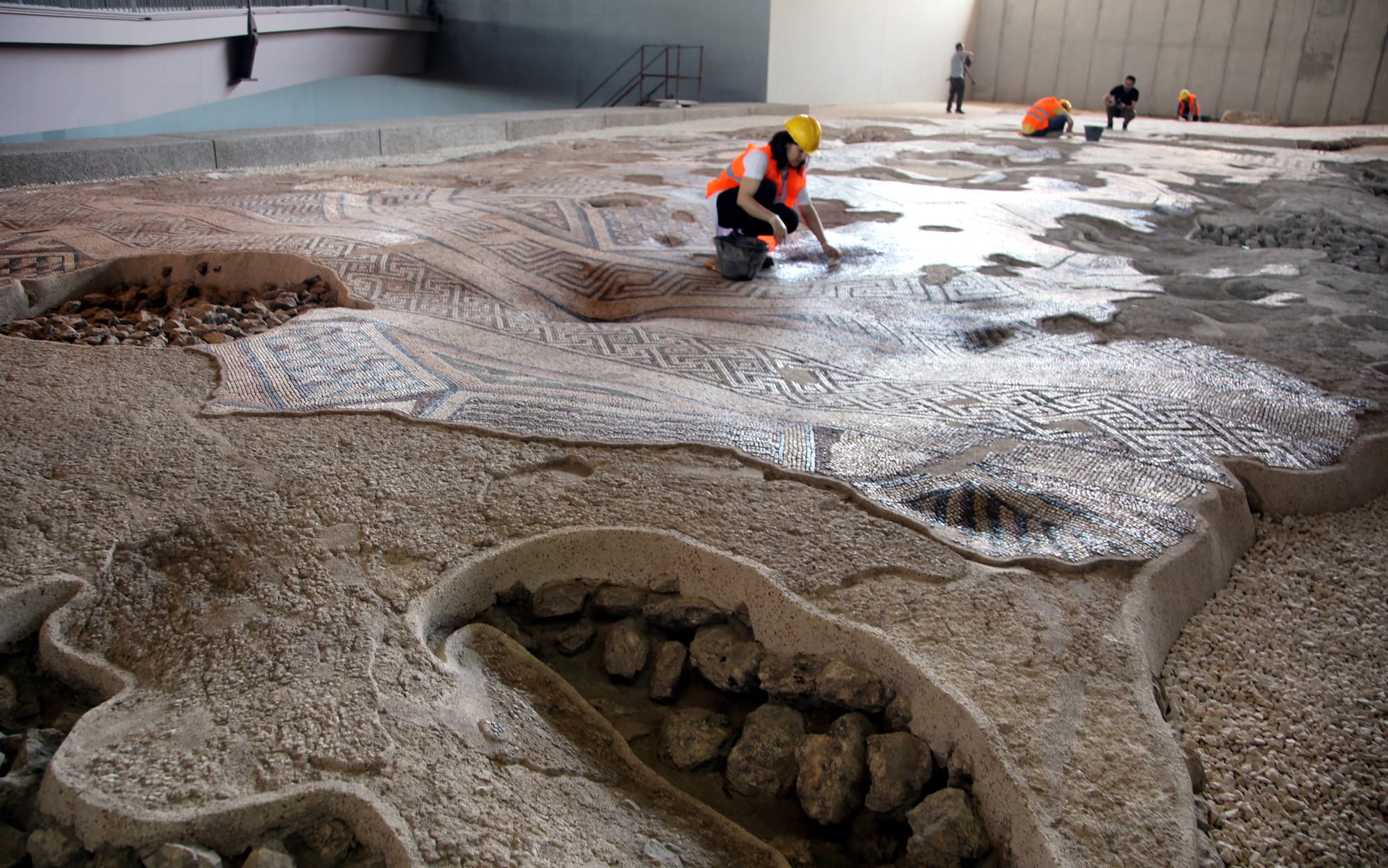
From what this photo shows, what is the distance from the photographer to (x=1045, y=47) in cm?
1531

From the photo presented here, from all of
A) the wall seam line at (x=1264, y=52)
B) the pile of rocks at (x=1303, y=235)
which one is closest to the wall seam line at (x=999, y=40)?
the wall seam line at (x=1264, y=52)

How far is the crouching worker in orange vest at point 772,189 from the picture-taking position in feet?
12.9

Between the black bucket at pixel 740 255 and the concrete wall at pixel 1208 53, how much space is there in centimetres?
1292

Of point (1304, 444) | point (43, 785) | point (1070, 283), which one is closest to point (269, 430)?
point (43, 785)

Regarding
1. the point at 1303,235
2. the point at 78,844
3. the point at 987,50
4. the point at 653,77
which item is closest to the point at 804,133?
the point at 1303,235

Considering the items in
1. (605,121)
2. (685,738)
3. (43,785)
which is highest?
(605,121)

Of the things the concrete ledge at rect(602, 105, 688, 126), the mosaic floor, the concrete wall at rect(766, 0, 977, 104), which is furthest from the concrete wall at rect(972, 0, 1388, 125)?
the mosaic floor

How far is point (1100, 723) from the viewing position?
1.39 m

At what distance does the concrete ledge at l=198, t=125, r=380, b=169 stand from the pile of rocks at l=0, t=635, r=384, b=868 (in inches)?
205

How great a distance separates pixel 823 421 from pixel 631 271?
191cm

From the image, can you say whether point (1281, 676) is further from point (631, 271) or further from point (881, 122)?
point (881, 122)

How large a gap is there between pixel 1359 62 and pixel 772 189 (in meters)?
13.0

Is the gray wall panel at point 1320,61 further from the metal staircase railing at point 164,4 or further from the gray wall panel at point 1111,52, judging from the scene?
the metal staircase railing at point 164,4

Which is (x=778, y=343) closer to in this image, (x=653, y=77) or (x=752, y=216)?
(x=752, y=216)
